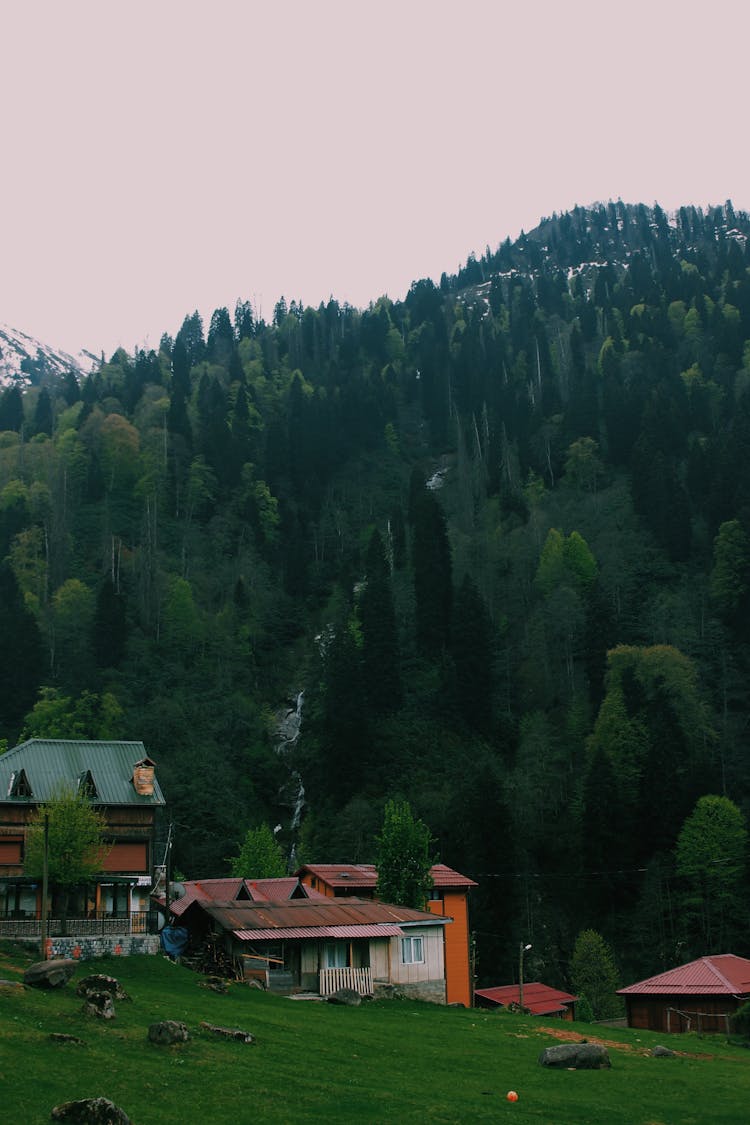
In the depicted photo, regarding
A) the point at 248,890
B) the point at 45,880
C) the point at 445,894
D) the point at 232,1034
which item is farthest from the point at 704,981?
the point at 45,880

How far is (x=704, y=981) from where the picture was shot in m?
53.2

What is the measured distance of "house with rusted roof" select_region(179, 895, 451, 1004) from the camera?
47656mm

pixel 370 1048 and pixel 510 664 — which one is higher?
pixel 510 664

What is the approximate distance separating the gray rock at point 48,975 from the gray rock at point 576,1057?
1535 centimetres

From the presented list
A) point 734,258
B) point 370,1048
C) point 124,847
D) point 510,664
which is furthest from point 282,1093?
point 734,258

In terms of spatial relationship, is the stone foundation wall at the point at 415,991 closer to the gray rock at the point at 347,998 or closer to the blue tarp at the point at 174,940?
the gray rock at the point at 347,998

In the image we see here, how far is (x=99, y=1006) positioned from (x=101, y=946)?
16732mm

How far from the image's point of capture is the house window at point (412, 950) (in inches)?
2090

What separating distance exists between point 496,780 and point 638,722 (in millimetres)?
13815

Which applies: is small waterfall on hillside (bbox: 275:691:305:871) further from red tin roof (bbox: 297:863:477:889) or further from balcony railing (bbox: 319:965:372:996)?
balcony railing (bbox: 319:965:372:996)

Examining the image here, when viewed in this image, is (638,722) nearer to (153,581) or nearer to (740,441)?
(740,441)

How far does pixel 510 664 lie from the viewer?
365 feet

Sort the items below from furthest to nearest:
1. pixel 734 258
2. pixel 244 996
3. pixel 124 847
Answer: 1. pixel 734 258
2. pixel 124 847
3. pixel 244 996

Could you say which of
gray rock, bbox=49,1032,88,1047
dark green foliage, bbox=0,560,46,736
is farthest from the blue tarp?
dark green foliage, bbox=0,560,46,736
